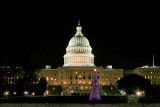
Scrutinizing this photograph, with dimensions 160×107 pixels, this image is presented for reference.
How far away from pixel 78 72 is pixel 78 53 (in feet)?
45.0

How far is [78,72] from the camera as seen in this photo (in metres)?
143

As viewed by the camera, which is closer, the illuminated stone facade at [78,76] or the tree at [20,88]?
the tree at [20,88]

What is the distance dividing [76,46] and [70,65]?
32.9 feet

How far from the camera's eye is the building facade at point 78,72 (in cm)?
13785

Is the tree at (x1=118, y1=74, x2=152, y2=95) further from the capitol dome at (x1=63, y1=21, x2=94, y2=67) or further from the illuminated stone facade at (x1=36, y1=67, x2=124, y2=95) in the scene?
the capitol dome at (x1=63, y1=21, x2=94, y2=67)

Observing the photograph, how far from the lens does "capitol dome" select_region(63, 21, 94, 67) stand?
15288 cm

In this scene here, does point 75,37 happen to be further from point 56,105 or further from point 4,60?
point 56,105

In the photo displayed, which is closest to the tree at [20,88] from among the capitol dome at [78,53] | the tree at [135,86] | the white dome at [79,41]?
the tree at [135,86]

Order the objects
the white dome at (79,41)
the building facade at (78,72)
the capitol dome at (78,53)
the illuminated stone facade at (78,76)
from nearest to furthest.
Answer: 1. the illuminated stone facade at (78,76)
2. the building facade at (78,72)
3. the capitol dome at (78,53)
4. the white dome at (79,41)

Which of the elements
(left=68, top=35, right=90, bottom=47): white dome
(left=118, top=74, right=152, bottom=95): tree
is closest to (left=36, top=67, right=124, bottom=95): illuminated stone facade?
(left=68, top=35, right=90, bottom=47): white dome

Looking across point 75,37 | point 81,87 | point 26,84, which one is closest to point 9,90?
point 26,84

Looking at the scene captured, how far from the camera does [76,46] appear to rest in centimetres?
15400

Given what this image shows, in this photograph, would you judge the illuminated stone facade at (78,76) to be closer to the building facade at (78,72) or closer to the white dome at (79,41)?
the building facade at (78,72)

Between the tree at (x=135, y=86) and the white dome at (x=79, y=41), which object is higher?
the white dome at (x=79, y=41)
